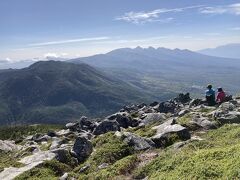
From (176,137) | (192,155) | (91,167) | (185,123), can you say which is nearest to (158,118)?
(185,123)

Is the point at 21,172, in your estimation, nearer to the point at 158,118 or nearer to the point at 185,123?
the point at 185,123

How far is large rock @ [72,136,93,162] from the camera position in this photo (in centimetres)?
2958

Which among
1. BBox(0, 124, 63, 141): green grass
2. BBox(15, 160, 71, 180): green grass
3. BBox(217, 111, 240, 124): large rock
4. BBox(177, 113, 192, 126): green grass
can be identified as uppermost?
BBox(217, 111, 240, 124): large rock

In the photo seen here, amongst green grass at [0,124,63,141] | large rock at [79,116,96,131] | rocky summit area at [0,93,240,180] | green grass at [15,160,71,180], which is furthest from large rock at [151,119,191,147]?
green grass at [0,124,63,141]

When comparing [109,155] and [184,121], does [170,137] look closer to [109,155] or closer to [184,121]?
[109,155]

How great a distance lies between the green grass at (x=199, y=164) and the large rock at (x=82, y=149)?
858 cm

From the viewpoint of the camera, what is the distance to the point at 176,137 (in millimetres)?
28344

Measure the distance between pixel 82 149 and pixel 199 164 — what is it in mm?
14746

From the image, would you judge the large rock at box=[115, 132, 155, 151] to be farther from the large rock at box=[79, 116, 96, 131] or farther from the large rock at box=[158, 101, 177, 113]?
the large rock at box=[158, 101, 177, 113]

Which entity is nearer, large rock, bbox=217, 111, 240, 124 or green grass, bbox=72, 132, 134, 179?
green grass, bbox=72, 132, 134, 179

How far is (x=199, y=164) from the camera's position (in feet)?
57.0

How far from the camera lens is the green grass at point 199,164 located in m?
15.8

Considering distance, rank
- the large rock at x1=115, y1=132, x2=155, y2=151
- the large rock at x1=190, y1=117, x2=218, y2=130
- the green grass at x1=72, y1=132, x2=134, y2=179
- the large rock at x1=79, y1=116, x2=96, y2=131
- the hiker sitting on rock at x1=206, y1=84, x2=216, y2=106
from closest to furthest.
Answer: the green grass at x1=72, y1=132, x2=134, y2=179
the large rock at x1=115, y1=132, x2=155, y2=151
the large rock at x1=190, y1=117, x2=218, y2=130
the hiker sitting on rock at x1=206, y1=84, x2=216, y2=106
the large rock at x1=79, y1=116, x2=96, y2=131

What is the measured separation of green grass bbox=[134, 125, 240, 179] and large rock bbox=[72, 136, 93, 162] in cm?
858
